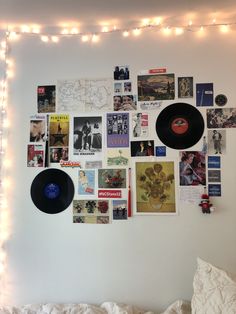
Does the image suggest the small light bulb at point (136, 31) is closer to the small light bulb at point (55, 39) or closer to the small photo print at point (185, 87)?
the small photo print at point (185, 87)

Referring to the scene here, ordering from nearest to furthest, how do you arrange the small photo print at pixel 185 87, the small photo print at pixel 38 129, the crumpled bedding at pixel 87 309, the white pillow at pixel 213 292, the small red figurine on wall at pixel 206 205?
the white pillow at pixel 213 292, the crumpled bedding at pixel 87 309, the small red figurine on wall at pixel 206 205, the small photo print at pixel 185 87, the small photo print at pixel 38 129

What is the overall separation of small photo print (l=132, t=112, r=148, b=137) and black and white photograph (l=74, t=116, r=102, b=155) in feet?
0.73

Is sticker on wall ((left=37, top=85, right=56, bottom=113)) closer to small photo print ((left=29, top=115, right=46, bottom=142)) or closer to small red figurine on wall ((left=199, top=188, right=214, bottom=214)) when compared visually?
small photo print ((left=29, top=115, right=46, bottom=142))

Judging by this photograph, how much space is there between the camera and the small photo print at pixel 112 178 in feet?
6.03

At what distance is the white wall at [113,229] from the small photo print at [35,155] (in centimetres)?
4

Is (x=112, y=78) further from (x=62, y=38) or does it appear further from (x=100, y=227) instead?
(x=100, y=227)

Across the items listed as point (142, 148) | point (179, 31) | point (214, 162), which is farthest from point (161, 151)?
point (179, 31)

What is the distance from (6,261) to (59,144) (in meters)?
0.85

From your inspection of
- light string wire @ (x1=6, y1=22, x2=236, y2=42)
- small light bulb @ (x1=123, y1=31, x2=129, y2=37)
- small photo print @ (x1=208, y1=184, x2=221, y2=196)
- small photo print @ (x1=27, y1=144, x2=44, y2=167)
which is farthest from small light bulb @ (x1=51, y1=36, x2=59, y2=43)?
small photo print @ (x1=208, y1=184, x2=221, y2=196)

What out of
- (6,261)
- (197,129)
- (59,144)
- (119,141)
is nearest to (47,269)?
(6,261)

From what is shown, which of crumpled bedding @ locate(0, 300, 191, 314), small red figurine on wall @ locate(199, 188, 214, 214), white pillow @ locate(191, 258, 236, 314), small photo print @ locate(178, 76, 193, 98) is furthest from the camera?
small photo print @ locate(178, 76, 193, 98)

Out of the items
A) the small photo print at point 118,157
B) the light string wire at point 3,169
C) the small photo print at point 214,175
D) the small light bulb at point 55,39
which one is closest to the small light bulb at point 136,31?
the small light bulb at point 55,39

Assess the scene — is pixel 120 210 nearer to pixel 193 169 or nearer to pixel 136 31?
pixel 193 169

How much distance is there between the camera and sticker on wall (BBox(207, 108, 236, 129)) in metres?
1.77
